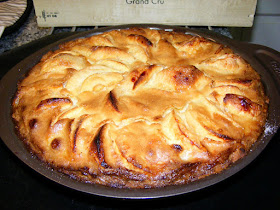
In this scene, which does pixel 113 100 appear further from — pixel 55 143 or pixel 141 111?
pixel 55 143

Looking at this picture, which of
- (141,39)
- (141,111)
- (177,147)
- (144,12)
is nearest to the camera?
(177,147)

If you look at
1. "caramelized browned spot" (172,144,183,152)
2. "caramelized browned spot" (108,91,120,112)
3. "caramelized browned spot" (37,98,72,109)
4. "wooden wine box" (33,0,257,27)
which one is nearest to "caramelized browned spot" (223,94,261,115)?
"caramelized browned spot" (172,144,183,152)

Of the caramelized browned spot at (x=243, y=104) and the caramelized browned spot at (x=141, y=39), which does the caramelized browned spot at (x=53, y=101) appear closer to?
the caramelized browned spot at (x=141, y=39)

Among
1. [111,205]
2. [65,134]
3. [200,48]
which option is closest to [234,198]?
[111,205]

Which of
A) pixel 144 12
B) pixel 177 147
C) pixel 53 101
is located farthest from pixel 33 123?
pixel 144 12

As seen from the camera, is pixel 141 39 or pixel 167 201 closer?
pixel 167 201

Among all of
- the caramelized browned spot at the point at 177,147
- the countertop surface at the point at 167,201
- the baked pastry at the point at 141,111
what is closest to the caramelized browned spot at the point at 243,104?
the baked pastry at the point at 141,111
